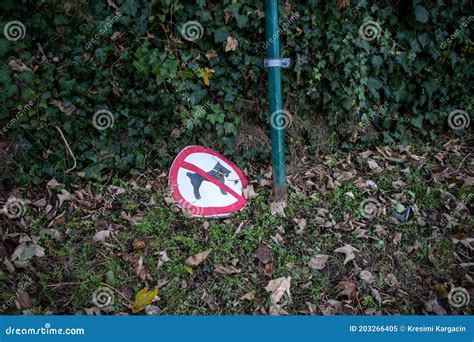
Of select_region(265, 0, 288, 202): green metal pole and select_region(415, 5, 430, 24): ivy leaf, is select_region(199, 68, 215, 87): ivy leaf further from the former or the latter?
select_region(415, 5, 430, 24): ivy leaf

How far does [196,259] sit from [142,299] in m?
0.46

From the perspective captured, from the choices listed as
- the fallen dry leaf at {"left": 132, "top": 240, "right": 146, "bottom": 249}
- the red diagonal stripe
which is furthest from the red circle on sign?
the fallen dry leaf at {"left": 132, "top": 240, "right": 146, "bottom": 249}

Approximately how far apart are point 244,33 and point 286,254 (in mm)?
1911

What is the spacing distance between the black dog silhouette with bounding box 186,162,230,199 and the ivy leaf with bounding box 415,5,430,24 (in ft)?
7.20

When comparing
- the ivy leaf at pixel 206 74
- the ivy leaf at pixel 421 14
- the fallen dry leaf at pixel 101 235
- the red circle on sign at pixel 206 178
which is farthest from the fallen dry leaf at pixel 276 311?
the ivy leaf at pixel 421 14

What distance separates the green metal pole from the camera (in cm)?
333

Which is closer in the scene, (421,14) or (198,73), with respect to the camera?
(198,73)

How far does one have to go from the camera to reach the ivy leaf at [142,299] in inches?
111

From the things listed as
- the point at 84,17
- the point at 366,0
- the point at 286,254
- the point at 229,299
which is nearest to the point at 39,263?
the point at 229,299

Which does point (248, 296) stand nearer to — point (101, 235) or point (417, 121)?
point (101, 235)

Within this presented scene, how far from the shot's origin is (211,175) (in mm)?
3754

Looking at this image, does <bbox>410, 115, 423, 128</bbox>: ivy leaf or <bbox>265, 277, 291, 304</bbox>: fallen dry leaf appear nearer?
<bbox>265, 277, 291, 304</bbox>: fallen dry leaf

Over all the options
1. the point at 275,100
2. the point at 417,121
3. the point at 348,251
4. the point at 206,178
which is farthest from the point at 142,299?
the point at 417,121

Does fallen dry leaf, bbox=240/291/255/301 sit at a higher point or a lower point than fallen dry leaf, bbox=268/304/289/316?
higher
